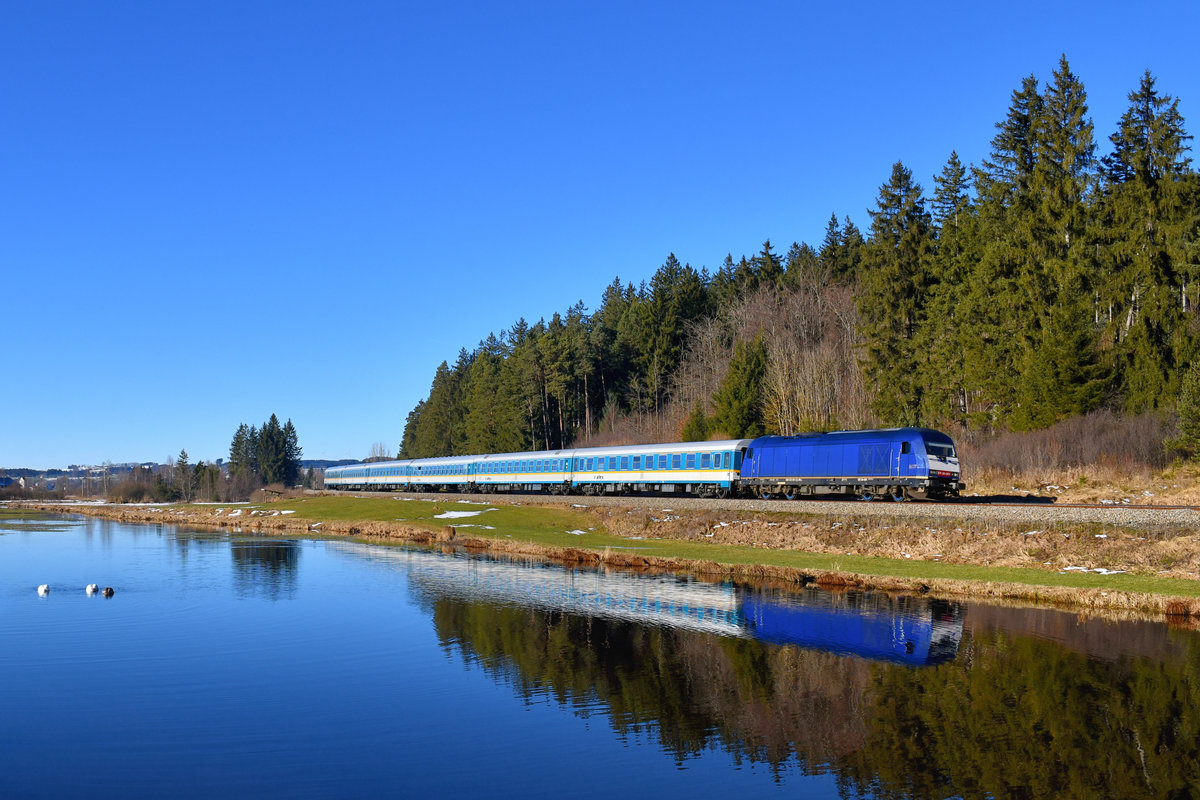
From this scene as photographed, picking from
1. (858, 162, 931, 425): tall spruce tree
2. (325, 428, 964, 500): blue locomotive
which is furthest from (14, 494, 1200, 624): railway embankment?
(858, 162, 931, 425): tall spruce tree

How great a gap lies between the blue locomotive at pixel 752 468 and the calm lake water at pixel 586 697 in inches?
515

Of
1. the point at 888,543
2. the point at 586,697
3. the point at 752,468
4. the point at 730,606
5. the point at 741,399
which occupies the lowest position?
the point at 586,697

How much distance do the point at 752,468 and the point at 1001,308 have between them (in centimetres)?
2066

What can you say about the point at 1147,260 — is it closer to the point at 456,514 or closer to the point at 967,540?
the point at 967,540

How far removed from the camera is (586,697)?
18094 millimetres

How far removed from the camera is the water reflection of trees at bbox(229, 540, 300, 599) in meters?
32.7

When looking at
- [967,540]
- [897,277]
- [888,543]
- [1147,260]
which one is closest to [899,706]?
[967,540]

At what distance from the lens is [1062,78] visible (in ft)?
191

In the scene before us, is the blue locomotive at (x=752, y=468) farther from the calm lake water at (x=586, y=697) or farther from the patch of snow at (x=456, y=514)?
the calm lake water at (x=586, y=697)

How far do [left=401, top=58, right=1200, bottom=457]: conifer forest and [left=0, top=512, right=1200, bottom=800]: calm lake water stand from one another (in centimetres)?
2649

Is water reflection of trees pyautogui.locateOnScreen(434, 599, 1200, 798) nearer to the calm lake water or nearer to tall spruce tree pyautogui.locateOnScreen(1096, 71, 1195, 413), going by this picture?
the calm lake water

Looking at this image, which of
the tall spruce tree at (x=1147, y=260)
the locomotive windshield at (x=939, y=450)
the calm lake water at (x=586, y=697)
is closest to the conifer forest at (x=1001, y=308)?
the tall spruce tree at (x=1147, y=260)

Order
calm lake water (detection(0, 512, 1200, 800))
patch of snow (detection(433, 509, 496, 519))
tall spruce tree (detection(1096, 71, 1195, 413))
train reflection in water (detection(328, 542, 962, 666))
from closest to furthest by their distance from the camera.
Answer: calm lake water (detection(0, 512, 1200, 800)) < train reflection in water (detection(328, 542, 962, 666)) < tall spruce tree (detection(1096, 71, 1195, 413)) < patch of snow (detection(433, 509, 496, 519))

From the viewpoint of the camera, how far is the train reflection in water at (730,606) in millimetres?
22609
